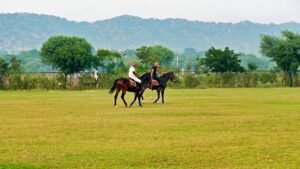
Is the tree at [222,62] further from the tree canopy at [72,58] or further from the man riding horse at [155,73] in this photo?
the man riding horse at [155,73]

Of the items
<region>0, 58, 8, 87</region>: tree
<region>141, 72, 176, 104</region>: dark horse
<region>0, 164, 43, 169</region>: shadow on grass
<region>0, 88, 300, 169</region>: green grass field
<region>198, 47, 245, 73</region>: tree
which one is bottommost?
<region>0, 164, 43, 169</region>: shadow on grass

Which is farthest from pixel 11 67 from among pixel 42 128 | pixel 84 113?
pixel 42 128

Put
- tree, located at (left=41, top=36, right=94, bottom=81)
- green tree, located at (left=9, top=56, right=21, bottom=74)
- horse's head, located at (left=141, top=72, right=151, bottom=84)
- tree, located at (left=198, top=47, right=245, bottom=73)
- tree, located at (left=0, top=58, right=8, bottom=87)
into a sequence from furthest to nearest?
1. tree, located at (left=41, top=36, right=94, bottom=81)
2. tree, located at (left=198, top=47, right=245, bottom=73)
3. green tree, located at (left=9, top=56, right=21, bottom=74)
4. tree, located at (left=0, top=58, right=8, bottom=87)
5. horse's head, located at (left=141, top=72, right=151, bottom=84)

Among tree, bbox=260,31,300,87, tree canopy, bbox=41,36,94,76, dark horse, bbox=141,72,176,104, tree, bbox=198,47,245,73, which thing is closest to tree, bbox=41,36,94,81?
tree canopy, bbox=41,36,94,76

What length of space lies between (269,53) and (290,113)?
54.1m

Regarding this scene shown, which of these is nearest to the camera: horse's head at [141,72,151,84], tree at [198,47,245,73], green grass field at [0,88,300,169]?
green grass field at [0,88,300,169]

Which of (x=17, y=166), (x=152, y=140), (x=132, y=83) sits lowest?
(x=17, y=166)

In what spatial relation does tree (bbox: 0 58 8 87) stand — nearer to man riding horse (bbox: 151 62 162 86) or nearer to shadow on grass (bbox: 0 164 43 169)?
man riding horse (bbox: 151 62 162 86)

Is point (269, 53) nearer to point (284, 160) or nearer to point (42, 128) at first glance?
point (42, 128)

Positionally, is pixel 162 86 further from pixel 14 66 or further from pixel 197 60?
pixel 197 60

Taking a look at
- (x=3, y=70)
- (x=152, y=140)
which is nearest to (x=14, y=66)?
(x=3, y=70)

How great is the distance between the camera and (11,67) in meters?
68.6

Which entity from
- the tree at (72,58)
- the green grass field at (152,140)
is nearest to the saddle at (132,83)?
the green grass field at (152,140)

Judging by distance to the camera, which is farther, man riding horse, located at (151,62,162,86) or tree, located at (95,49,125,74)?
tree, located at (95,49,125,74)
